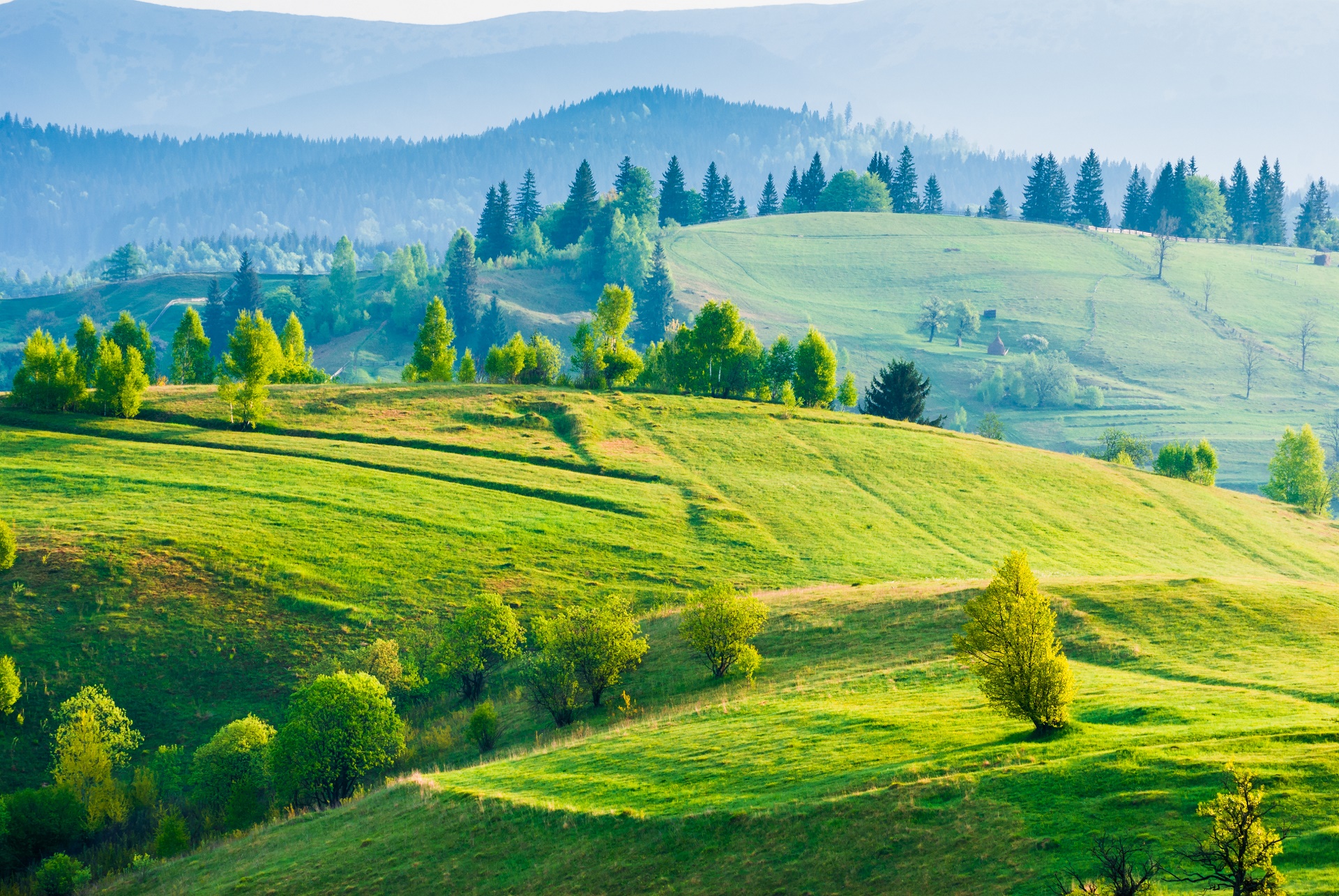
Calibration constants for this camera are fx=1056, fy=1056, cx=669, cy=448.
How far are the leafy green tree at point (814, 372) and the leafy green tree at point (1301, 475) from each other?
5505 centimetres

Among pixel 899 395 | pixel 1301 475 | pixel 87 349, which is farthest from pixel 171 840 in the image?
pixel 1301 475

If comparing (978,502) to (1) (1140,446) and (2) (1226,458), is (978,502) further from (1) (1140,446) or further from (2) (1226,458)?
(2) (1226,458)

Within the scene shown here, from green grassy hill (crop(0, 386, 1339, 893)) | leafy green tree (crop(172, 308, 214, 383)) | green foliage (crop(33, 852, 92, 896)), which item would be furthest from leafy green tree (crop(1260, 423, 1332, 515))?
leafy green tree (crop(172, 308, 214, 383))

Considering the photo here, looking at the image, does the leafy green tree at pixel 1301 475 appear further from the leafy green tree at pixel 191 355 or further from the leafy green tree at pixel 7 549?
the leafy green tree at pixel 191 355

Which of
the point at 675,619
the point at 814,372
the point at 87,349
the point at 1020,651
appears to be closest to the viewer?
the point at 1020,651

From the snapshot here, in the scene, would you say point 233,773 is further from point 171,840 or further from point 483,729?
point 483,729

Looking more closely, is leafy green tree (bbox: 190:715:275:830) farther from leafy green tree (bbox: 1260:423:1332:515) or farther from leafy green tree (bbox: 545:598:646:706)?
leafy green tree (bbox: 1260:423:1332:515)

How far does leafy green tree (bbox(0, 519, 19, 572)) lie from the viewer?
6334 cm

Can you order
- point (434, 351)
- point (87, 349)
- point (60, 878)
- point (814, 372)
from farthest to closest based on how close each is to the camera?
point (434, 351), point (814, 372), point (87, 349), point (60, 878)

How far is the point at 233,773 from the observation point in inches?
1976

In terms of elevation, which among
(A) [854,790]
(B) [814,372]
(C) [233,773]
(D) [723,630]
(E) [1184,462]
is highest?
(B) [814,372]

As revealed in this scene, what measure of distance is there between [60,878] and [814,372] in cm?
9477

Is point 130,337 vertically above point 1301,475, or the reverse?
point 130,337

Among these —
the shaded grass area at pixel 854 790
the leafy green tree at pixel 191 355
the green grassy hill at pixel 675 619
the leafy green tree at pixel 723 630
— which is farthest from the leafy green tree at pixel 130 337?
the shaded grass area at pixel 854 790
